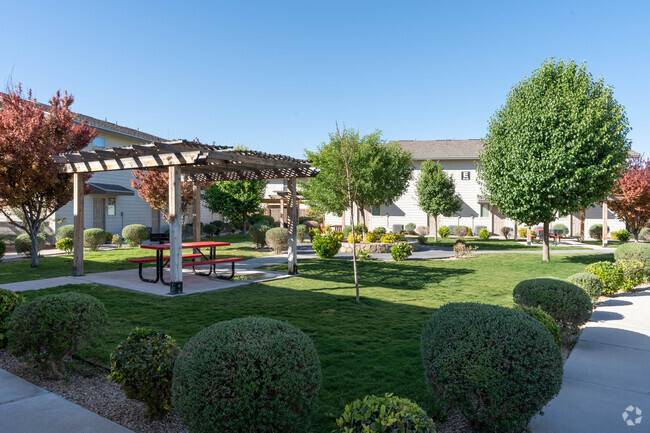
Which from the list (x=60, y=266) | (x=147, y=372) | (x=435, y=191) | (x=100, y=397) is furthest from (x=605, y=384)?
(x=435, y=191)

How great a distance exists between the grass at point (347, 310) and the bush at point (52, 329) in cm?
50

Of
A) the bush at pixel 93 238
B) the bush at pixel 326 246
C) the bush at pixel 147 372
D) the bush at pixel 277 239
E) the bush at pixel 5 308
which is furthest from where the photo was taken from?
the bush at pixel 93 238

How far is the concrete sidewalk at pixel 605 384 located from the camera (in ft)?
12.1

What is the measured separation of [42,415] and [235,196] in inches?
927

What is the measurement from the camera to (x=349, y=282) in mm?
11734

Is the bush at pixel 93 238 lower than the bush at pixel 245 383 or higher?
higher

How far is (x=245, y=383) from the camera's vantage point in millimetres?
2857

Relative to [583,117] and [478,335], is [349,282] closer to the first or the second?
[478,335]

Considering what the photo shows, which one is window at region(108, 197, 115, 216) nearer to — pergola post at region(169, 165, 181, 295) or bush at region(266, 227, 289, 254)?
bush at region(266, 227, 289, 254)

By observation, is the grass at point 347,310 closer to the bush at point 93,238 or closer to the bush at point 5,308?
the bush at point 5,308

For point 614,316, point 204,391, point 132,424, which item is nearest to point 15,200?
point 132,424

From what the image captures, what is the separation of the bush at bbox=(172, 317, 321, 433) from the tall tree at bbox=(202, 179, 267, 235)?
79.4ft

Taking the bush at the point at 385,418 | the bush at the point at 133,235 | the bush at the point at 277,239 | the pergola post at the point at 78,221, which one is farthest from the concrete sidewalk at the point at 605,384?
the bush at the point at 133,235

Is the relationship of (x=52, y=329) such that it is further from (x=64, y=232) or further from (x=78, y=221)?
(x=64, y=232)
